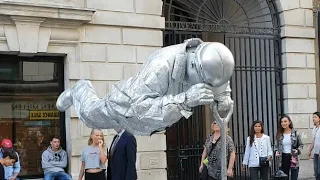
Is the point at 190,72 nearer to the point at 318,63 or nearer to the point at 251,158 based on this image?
the point at 251,158

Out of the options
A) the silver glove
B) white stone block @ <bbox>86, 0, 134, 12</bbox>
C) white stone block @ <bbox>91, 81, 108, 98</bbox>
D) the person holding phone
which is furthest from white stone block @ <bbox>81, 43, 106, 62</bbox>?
the silver glove

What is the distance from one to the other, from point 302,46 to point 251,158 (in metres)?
4.79

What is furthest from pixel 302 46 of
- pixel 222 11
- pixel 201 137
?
pixel 201 137

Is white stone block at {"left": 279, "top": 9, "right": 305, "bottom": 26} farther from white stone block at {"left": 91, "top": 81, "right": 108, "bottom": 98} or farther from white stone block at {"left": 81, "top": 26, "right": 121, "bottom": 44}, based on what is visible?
white stone block at {"left": 91, "top": 81, "right": 108, "bottom": 98}

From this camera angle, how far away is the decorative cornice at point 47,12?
9.08m

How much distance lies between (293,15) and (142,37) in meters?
4.15

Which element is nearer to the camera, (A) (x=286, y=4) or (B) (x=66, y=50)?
(B) (x=66, y=50)

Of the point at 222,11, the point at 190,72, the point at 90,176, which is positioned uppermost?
the point at 222,11

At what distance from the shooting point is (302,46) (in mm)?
12586

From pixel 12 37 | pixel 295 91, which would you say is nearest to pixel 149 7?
pixel 12 37

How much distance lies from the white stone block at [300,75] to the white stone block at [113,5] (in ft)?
14.1

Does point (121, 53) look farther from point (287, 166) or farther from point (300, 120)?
point (300, 120)

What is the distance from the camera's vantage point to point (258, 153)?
8.77 meters

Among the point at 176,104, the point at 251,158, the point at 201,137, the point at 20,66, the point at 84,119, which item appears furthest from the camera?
the point at 201,137
